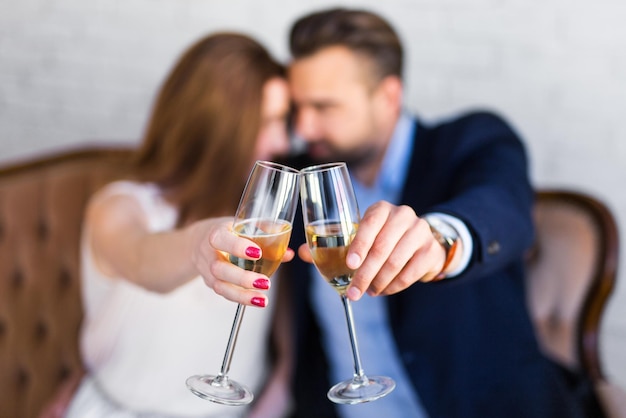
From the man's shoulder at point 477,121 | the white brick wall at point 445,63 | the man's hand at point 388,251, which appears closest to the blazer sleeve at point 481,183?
the man's shoulder at point 477,121

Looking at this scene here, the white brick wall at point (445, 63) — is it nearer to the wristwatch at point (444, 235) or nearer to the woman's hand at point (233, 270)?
the wristwatch at point (444, 235)

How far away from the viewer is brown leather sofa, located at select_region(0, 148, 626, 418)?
64.8 inches

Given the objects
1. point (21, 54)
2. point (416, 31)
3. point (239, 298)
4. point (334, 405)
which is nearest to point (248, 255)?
point (239, 298)

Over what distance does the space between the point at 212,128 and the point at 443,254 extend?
72cm

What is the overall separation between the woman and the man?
112mm

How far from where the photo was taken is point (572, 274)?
1670 mm

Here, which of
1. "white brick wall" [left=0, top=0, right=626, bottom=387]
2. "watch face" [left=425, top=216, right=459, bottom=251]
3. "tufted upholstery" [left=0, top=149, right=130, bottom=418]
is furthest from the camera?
"white brick wall" [left=0, top=0, right=626, bottom=387]

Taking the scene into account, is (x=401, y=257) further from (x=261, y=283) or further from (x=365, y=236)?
(x=261, y=283)

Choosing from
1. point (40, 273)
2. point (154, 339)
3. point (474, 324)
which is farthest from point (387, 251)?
point (40, 273)

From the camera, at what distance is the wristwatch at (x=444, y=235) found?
2.92 feet

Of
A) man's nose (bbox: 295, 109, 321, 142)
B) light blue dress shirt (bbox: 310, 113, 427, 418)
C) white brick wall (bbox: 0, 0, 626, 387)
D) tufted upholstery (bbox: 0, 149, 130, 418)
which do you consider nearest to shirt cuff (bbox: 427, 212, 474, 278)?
light blue dress shirt (bbox: 310, 113, 427, 418)

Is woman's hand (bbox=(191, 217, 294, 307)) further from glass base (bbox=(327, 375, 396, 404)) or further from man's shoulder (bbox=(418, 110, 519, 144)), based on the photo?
man's shoulder (bbox=(418, 110, 519, 144))

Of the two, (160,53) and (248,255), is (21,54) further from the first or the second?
(248,255)

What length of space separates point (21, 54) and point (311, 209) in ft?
6.04
